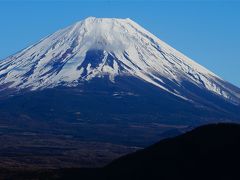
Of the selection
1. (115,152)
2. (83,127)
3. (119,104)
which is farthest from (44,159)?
(119,104)

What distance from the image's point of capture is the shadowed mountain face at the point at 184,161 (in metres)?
51.2

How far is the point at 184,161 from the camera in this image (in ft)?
178

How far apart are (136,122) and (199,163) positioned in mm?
123694

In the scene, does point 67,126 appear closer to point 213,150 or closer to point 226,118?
point 226,118

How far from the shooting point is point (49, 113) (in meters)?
186

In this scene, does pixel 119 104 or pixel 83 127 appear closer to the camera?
pixel 83 127

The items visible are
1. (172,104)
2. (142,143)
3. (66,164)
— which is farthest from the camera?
(172,104)

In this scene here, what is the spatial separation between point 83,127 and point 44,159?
189 feet

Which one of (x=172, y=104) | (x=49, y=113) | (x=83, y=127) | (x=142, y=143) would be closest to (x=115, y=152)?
(x=142, y=143)

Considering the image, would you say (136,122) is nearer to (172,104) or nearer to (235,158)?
(172,104)

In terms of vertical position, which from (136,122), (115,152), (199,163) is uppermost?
(136,122)

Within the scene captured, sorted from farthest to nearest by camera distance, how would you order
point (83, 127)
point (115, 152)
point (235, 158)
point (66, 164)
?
point (83, 127)
point (115, 152)
point (66, 164)
point (235, 158)

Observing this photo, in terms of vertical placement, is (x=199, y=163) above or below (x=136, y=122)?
below

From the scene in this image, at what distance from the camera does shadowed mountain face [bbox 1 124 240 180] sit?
168 ft
